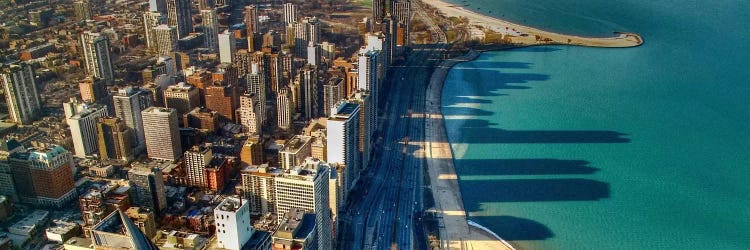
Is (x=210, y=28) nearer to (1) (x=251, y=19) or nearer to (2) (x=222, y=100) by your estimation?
(1) (x=251, y=19)

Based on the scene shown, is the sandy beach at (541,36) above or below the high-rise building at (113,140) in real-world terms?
above

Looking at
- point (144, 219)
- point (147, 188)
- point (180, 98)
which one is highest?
point (180, 98)

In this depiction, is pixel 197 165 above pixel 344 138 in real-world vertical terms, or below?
below

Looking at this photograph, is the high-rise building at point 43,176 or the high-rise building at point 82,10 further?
the high-rise building at point 82,10

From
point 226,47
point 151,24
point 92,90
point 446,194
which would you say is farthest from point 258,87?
point 151,24

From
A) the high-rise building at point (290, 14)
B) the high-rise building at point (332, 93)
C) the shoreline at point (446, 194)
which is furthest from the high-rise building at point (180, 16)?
the shoreline at point (446, 194)

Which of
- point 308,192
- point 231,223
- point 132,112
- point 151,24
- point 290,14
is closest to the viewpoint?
point 231,223

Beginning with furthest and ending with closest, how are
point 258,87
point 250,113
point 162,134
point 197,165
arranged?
point 258,87 → point 250,113 → point 162,134 → point 197,165

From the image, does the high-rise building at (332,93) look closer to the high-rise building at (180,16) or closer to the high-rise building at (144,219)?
the high-rise building at (144,219)
